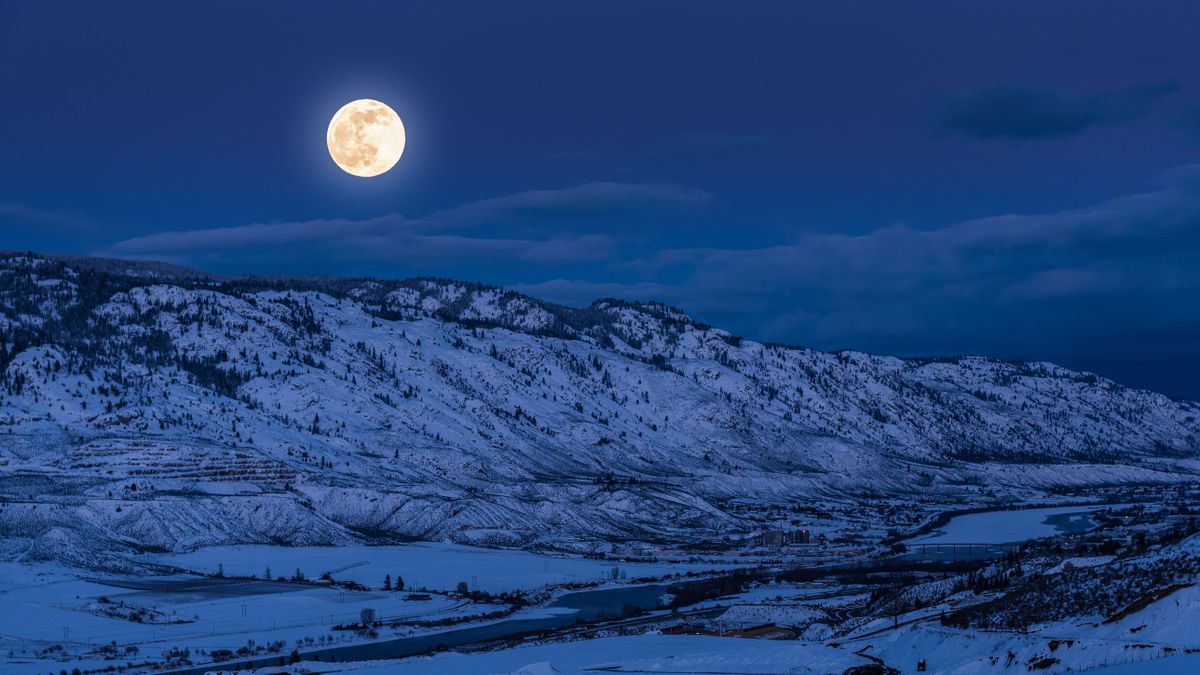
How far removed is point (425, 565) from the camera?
445 ft

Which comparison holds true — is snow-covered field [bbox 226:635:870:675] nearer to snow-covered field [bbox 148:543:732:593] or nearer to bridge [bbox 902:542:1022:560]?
snow-covered field [bbox 148:543:732:593]

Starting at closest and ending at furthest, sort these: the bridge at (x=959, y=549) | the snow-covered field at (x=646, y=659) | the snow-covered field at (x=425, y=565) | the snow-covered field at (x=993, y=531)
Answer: the snow-covered field at (x=646, y=659), the snow-covered field at (x=425, y=565), the bridge at (x=959, y=549), the snow-covered field at (x=993, y=531)

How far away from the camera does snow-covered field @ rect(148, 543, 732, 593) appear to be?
127 metres

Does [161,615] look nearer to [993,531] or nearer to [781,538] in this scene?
[781,538]

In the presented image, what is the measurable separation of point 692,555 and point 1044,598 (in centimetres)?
8733

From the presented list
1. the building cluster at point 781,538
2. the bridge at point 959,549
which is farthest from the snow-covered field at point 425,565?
the bridge at point 959,549

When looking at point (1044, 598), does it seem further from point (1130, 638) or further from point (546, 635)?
point (546, 635)

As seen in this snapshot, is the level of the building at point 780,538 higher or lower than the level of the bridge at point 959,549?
higher

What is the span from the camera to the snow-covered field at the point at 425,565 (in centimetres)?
12656

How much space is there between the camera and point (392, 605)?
109 metres

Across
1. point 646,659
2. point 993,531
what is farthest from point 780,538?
point 646,659

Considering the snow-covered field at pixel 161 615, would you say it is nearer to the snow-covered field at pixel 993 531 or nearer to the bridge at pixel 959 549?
the bridge at pixel 959 549

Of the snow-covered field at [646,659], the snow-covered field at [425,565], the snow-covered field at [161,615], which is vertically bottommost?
the snow-covered field at [646,659]

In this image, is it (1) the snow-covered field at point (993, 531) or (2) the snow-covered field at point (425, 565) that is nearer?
(2) the snow-covered field at point (425, 565)
